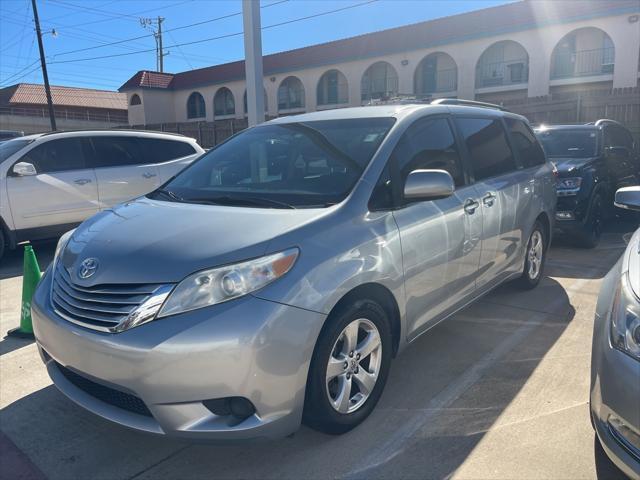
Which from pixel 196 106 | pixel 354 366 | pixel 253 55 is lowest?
pixel 354 366

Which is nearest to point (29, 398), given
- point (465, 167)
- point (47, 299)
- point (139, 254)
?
point (47, 299)

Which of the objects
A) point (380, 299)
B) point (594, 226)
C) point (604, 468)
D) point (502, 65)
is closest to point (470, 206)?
point (380, 299)

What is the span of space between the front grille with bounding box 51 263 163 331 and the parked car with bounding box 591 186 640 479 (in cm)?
196

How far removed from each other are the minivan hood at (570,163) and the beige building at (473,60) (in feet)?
40.7

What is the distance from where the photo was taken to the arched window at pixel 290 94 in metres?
33.9

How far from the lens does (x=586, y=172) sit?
7.24 meters

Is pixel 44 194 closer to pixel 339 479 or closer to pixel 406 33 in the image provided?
pixel 339 479

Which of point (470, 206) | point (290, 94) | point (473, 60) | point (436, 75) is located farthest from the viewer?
point (290, 94)

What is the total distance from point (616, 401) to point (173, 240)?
2.09 m

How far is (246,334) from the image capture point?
232cm

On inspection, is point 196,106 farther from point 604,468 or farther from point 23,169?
point 604,468

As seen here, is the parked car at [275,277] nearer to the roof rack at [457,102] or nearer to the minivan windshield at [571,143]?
the roof rack at [457,102]

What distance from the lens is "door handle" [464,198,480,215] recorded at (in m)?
3.80

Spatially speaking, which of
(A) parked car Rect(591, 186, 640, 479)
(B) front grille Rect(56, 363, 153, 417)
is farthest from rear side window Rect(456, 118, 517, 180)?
(B) front grille Rect(56, 363, 153, 417)
